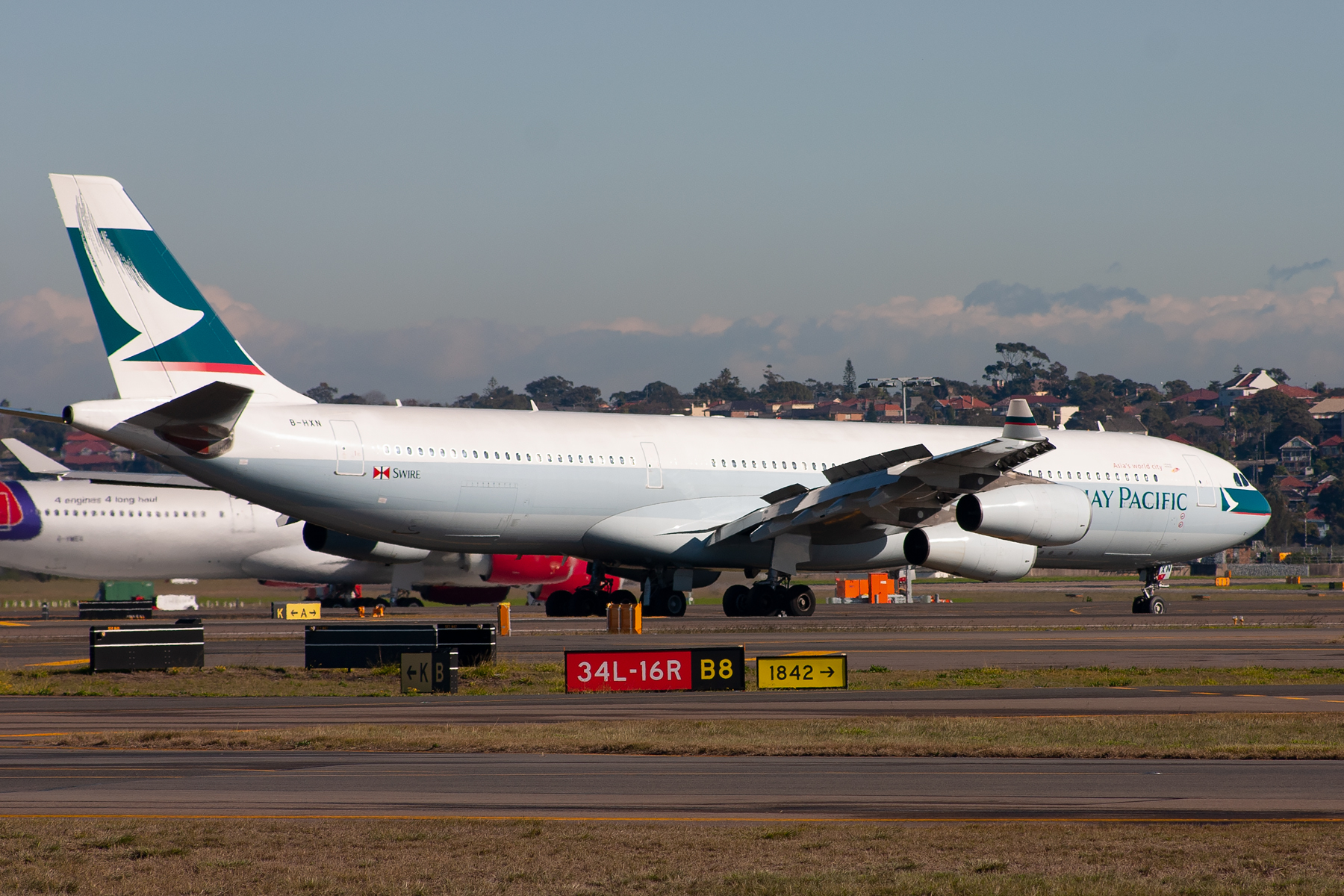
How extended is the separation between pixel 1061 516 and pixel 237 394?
66.8 feet

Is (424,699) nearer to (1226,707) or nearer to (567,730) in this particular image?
(567,730)

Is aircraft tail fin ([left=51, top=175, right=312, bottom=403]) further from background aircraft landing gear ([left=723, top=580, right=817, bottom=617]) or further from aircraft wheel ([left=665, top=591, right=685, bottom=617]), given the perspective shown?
background aircraft landing gear ([left=723, top=580, right=817, bottom=617])

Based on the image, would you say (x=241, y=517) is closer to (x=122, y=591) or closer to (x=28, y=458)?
(x=122, y=591)

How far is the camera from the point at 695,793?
12031mm

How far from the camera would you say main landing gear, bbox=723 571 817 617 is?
124 feet

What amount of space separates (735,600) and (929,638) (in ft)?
23.0

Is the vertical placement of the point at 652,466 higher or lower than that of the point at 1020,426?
lower

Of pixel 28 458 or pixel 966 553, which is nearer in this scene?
pixel 966 553

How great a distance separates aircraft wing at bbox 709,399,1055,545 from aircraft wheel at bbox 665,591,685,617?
288 centimetres

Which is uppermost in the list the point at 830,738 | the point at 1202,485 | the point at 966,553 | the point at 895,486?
the point at 1202,485

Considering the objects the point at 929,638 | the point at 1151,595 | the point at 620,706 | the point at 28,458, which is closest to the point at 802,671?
the point at 620,706

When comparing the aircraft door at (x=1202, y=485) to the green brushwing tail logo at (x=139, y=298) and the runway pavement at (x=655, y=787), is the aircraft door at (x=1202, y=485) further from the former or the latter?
the runway pavement at (x=655, y=787)

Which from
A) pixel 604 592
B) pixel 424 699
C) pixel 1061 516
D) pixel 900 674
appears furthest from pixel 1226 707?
pixel 604 592

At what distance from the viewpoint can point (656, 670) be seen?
2189 cm
